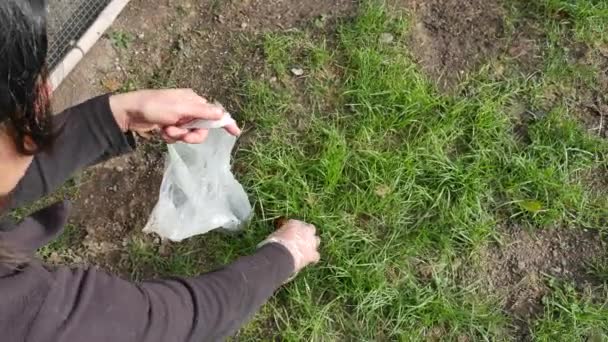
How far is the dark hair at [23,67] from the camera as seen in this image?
112cm

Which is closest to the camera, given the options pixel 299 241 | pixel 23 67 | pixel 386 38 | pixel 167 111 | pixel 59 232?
pixel 23 67

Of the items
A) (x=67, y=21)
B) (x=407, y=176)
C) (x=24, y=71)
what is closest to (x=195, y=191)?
(x=407, y=176)

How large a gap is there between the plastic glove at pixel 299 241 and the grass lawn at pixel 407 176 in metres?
0.06

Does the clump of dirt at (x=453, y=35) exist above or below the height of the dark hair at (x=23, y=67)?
below

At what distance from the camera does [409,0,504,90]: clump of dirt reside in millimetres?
2414

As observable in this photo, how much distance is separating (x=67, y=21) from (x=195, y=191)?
82 cm

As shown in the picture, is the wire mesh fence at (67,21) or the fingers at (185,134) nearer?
the fingers at (185,134)

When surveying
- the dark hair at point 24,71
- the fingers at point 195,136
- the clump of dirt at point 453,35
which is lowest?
the clump of dirt at point 453,35

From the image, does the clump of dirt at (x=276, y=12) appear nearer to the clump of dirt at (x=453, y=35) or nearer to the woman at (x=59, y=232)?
the clump of dirt at (x=453, y=35)

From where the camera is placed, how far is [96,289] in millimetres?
1500

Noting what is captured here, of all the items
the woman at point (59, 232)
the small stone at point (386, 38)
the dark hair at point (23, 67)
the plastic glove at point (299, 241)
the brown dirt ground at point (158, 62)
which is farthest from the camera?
the small stone at point (386, 38)

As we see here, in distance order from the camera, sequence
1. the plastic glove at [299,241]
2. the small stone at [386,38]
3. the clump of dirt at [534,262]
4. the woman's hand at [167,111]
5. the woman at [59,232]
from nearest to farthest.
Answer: the woman at [59,232] < the woman's hand at [167,111] < the plastic glove at [299,241] < the clump of dirt at [534,262] < the small stone at [386,38]

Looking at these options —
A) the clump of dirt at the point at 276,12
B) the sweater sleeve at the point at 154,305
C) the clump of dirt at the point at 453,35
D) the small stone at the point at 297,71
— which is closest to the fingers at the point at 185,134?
the sweater sleeve at the point at 154,305

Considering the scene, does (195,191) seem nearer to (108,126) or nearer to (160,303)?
(108,126)
